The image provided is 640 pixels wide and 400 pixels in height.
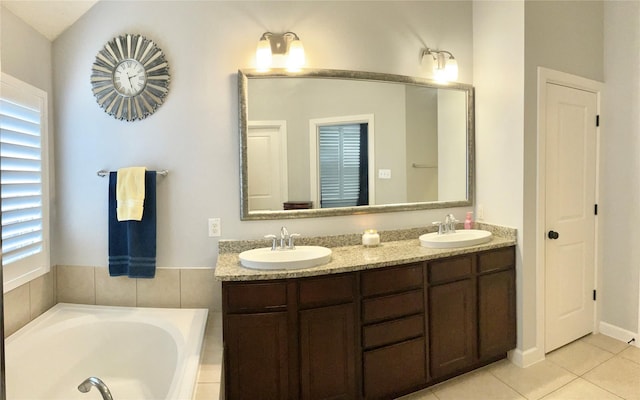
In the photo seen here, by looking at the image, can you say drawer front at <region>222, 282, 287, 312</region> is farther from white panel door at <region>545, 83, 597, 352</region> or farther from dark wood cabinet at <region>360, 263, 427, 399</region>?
white panel door at <region>545, 83, 597, 352</region>

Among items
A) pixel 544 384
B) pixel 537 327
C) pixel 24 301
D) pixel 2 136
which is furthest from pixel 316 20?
pixel 544 384

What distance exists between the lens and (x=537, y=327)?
2469 mm

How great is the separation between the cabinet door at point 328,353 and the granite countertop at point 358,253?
0.75 ft

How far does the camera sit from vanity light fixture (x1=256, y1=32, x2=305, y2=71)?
2176 mm

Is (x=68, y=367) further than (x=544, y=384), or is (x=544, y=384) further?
(x=544, y=384)

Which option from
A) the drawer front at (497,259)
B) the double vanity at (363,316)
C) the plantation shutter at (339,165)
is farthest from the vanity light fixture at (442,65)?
the drawer front at (497,259)

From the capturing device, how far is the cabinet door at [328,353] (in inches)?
71.8

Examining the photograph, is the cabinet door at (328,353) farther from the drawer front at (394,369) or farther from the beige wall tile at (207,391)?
the beige wall tile at (207,391)

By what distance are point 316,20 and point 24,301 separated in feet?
8.21

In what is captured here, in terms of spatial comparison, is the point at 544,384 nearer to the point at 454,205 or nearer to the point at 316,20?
the point at 454,205

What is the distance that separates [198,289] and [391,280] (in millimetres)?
1223

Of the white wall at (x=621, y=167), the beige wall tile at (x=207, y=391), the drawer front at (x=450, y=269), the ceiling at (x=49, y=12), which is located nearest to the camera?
the beige wall tile at (x=207, y=391)

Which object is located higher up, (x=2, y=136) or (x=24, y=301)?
(x=2, y=136)

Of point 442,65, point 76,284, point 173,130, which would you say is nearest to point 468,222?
point 442,65
